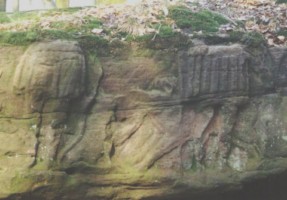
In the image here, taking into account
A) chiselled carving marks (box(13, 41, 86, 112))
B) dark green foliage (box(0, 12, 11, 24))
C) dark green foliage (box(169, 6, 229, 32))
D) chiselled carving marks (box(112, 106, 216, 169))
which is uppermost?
dark green foliage (box(169, 6, 229, 32))

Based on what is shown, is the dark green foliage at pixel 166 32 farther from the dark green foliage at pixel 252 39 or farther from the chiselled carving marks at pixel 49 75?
the chiselled carving marks at pixel 49 75

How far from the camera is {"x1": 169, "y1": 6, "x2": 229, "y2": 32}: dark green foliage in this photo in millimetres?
5765

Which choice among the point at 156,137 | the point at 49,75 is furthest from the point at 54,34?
the point at 156,137

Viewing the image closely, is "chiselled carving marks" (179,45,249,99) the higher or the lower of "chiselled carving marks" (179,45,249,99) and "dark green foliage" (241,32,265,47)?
the lower

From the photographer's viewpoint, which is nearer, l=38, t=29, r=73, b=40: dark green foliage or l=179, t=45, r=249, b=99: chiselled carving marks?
l=38, t=29, r=73, b=40: dark green foliage

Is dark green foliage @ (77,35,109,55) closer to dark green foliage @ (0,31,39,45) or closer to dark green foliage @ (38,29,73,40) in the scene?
dark green foliage @ (38,29,73,40)

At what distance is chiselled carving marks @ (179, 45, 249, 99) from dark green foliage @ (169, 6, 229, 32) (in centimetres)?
35

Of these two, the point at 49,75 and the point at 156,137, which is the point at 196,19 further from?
the point at 49,75

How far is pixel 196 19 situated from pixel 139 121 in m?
1.37

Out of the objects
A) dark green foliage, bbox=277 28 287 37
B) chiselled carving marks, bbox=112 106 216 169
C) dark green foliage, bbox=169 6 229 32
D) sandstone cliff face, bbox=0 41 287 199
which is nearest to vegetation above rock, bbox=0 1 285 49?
dark green foliage, bbox=169 6 229 32

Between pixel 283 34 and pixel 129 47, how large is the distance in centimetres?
199

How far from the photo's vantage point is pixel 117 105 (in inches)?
209

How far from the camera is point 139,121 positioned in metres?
5.36

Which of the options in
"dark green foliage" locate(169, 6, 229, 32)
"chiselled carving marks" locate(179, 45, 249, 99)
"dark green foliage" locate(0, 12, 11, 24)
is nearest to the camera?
"chiselled carving marks" locate(179, 45, 249, 99)
